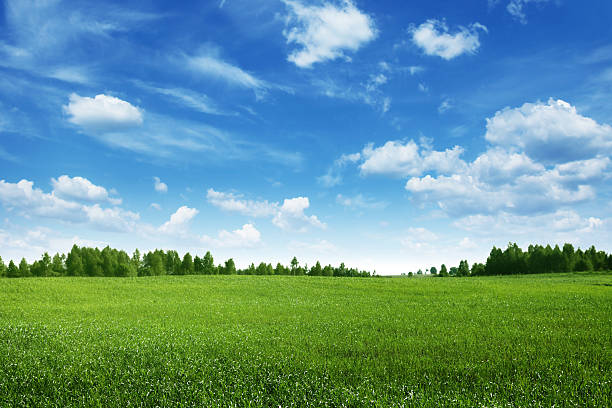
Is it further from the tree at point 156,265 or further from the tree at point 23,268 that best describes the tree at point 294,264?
the tree at point 23,268

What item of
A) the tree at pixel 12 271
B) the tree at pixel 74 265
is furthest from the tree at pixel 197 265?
the tree at pixel 12 271

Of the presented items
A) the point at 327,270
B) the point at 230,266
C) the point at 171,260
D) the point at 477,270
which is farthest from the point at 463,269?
the point at 171,260

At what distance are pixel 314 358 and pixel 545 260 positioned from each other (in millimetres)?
129811

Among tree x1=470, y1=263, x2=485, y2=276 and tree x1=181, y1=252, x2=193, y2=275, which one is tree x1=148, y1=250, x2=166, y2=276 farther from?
tree x1=470, y1=263, x2=485, y2=276

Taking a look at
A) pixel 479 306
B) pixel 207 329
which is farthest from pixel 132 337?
pixel 479 306

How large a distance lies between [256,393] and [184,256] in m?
99.3

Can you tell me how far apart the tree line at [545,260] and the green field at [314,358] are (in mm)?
109087

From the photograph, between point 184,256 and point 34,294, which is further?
point 184,256

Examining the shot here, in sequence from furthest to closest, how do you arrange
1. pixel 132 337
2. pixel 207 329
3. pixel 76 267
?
pixel 76 267 < pixel 207 329 < pixel 132 337

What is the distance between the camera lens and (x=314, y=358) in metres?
10.8

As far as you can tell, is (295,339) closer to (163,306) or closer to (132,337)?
(132,337)

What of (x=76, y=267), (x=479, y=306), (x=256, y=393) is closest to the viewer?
(x=256, y=393)

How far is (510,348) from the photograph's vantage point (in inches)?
465

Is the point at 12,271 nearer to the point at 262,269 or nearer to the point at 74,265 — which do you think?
the point at 74,265
